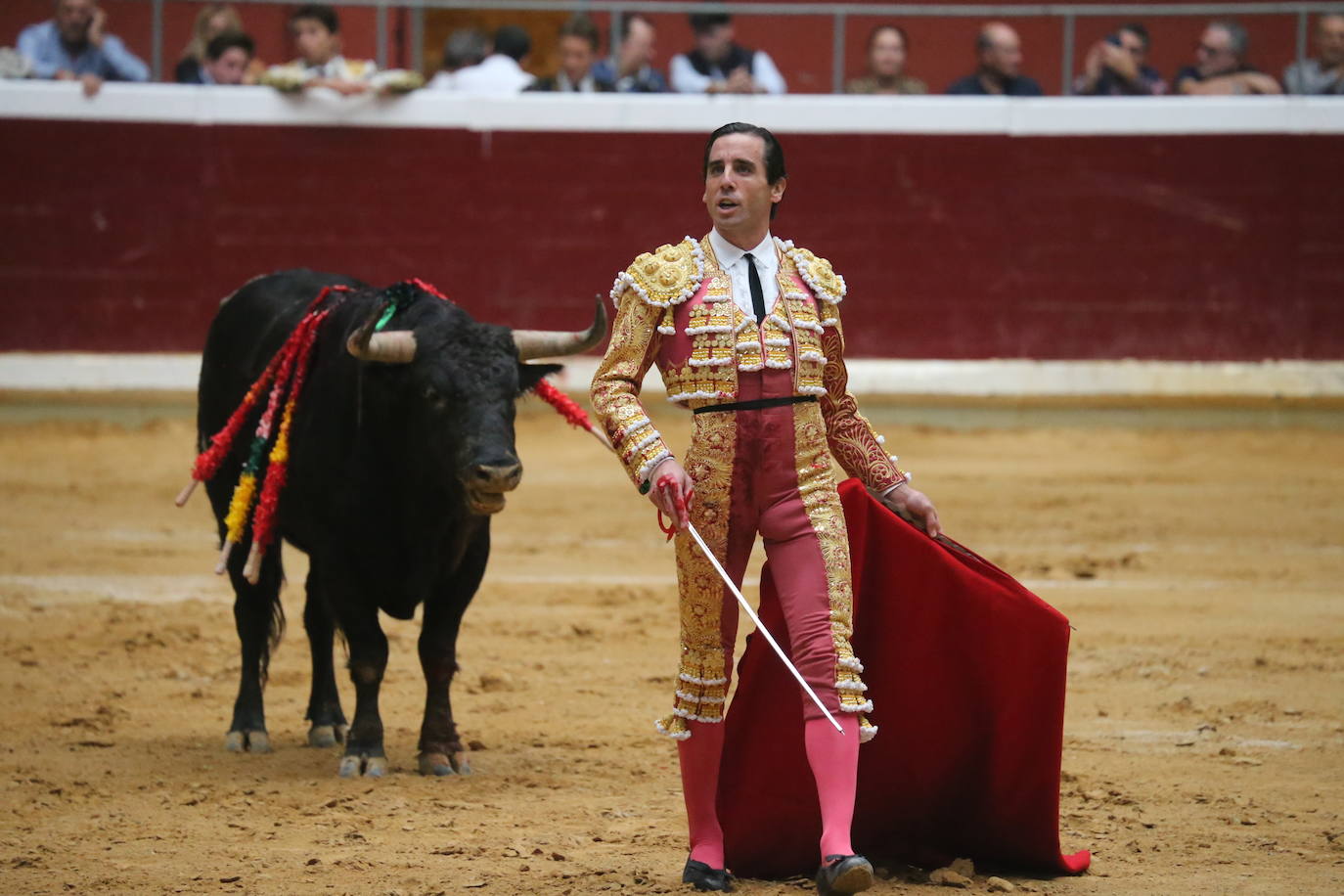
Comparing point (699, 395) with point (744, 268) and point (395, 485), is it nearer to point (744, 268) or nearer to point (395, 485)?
point (744, 268)

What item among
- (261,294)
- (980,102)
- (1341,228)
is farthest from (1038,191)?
(261,294)

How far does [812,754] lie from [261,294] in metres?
2.87

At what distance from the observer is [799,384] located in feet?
11.6

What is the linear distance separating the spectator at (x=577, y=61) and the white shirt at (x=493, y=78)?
0.14 m

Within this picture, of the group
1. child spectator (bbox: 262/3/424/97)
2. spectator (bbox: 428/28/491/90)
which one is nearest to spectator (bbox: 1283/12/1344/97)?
spectator (bbox: 428/28/491/90)

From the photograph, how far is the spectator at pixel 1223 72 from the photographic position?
37.2 feet

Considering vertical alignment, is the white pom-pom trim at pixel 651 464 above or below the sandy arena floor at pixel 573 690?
above

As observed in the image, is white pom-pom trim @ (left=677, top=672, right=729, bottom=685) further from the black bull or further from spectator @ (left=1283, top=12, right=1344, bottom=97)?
spectator @ (left=1283, top=12, right=1344, bottom=97)

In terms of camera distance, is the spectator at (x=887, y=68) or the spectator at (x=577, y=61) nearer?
the spectator at (x=577, y=61)

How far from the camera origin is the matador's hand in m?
3.68

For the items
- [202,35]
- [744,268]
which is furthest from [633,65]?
[744,268]

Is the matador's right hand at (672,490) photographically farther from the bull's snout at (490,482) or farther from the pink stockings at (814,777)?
the bull's snout at (490,482)

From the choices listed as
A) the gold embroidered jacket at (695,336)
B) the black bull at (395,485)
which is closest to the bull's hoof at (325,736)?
the black bull at (395,485)

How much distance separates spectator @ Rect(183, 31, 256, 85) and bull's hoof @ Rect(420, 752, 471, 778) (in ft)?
23.9
